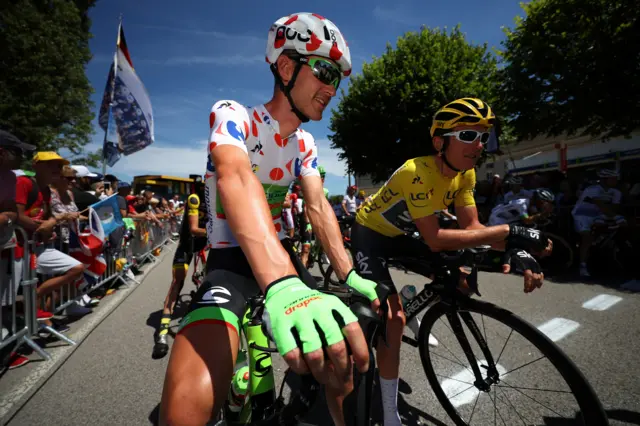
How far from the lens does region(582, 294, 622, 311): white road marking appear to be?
16.3 feet

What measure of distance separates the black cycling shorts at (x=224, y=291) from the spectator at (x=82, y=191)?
5967mm

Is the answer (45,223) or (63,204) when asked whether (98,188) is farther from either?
(45,223)

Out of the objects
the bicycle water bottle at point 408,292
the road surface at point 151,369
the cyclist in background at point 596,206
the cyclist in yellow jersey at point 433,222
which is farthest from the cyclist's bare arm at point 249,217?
the cyclist in background at point 596,206

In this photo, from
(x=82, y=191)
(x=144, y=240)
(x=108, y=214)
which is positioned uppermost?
(x=82, y=191)

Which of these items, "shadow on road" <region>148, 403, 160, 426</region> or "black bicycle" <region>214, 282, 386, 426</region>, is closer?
"black bicycle" <region>214, 282, 386, 426</region>

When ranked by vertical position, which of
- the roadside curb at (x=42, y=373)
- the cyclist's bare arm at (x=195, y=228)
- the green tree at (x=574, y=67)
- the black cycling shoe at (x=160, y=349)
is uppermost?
the green tree at (x=574, y=67)

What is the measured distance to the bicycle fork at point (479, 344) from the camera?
2406 mm

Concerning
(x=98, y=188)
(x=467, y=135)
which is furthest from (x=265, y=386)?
(x=98, y=188)

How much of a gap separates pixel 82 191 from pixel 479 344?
7365mm

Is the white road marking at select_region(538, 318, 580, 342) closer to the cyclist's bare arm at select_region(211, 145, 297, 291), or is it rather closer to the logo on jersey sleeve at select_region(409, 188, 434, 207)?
the logo on jersey sleeve at select_region(409, 188, 434, 207)

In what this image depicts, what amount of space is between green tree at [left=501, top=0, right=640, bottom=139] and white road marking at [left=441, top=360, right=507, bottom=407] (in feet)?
35.8

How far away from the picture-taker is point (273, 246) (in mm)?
1080

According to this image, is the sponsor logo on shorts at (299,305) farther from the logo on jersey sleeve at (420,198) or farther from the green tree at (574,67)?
the green tree at (574,67)

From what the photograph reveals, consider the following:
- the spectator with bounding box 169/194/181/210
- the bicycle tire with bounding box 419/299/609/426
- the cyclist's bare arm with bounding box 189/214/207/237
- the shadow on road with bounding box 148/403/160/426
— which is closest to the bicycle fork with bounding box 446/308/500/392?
the bicycle tire with bounding box 419/299/609/426
